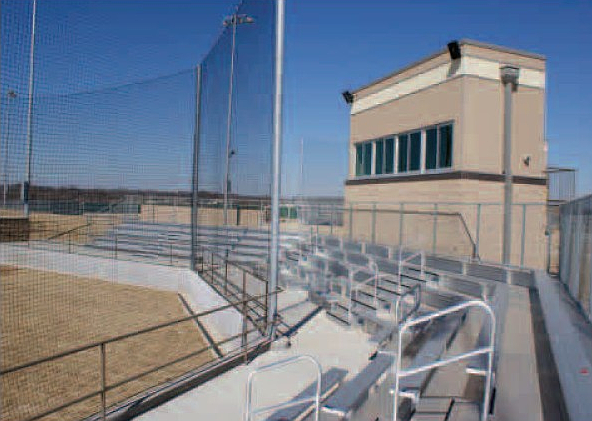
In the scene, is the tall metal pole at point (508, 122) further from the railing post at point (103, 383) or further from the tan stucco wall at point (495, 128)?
the railing post at point (103, 383)

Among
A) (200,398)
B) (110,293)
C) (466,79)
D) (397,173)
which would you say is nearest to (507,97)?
(466,79)

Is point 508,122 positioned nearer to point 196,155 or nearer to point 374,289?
point 374,289

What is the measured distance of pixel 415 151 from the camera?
11070mm

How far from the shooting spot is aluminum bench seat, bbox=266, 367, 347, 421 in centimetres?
327

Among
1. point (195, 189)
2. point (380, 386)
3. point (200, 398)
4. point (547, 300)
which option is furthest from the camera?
point (195, 189)

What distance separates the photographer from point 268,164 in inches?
233

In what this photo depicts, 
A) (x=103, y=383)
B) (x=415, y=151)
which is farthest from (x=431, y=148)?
(x=103, y=383)

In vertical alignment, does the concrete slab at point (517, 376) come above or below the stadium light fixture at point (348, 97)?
below

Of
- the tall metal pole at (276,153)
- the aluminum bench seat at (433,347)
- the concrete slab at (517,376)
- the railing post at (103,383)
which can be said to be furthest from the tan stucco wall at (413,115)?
the railing post at (103,383)

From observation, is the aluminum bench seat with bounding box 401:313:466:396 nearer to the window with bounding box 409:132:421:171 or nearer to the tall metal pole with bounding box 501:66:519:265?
the tall metal pole with bounding box 501:66:519:265

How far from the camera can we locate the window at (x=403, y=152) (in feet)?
37.5

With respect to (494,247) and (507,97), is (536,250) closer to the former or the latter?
(494,247)

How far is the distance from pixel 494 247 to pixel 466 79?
3.80 m

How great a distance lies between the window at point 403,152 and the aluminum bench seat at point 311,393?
7883 mm
